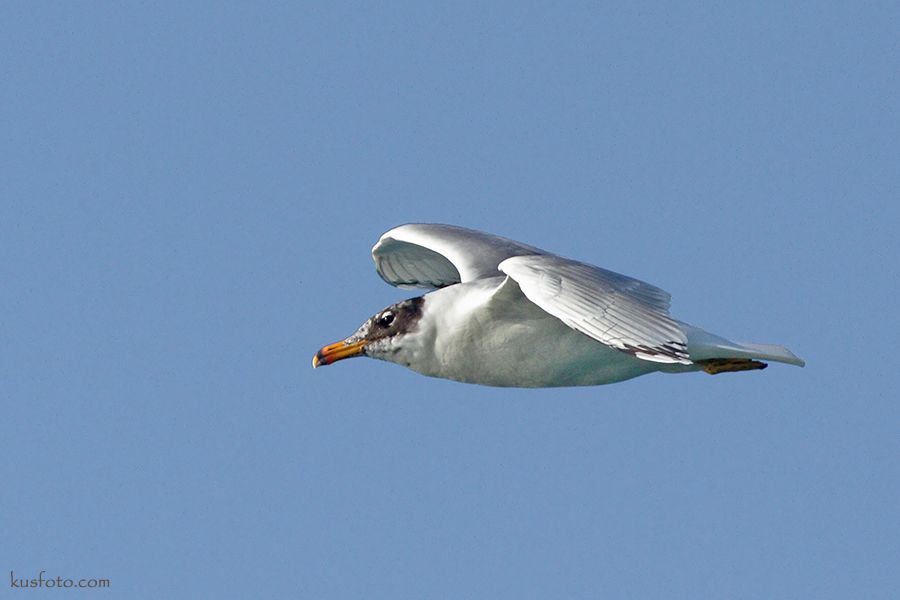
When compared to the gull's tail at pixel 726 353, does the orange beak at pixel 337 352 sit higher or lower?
higher

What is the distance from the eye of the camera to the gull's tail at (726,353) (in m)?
11.5

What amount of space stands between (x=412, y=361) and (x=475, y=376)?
0.48 meters

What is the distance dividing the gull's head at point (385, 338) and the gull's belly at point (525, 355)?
8.2 inches

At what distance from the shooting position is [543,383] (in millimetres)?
11469

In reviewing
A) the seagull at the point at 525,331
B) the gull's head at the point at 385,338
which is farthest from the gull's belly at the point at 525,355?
the gull's head at the point at 385,338

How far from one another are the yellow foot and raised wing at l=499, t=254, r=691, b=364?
1.32 meters

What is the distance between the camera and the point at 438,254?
13.5 metres

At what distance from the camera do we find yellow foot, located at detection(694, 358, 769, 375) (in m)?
12.0

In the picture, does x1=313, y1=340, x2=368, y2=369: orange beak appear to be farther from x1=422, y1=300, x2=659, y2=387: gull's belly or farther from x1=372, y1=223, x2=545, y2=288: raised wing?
x1=372, y1=223, x2=545, y2=288: raised wing

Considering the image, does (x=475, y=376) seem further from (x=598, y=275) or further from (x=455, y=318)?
(x=598, y=275)

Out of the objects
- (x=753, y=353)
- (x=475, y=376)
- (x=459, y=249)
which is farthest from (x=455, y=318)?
(x=753, y=353)

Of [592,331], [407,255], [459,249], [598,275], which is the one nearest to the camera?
[592,331]

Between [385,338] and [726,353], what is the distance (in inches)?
98.5

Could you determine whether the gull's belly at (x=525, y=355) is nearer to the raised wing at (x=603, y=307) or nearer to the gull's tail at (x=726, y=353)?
the gull's tail at (x=726, y=353)
